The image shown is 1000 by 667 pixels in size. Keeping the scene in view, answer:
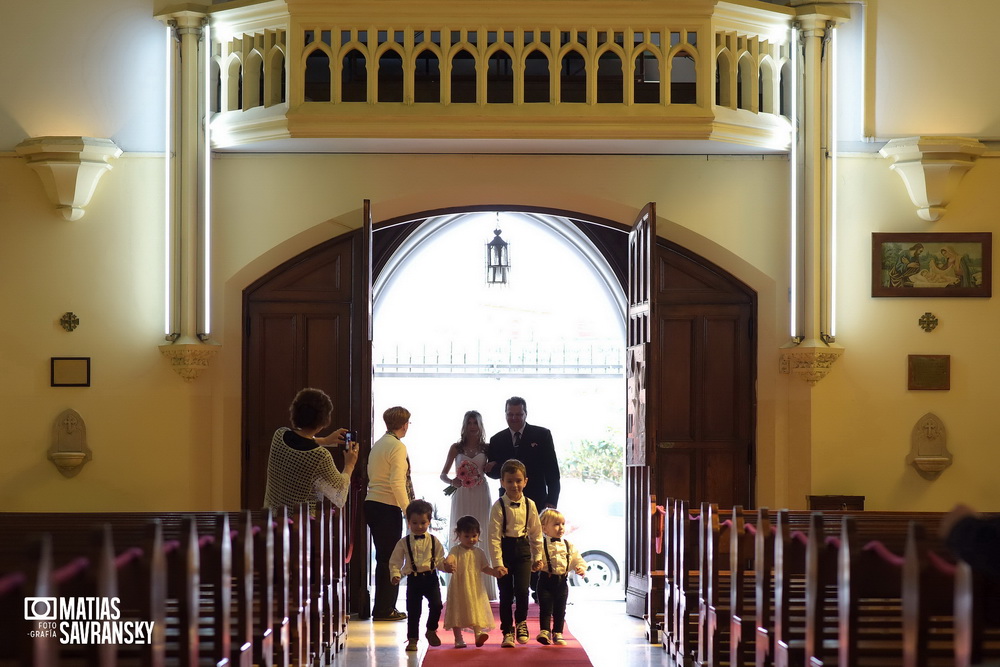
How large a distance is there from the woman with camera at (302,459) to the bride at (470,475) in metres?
2.17

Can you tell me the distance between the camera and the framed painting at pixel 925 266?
29.7 feet

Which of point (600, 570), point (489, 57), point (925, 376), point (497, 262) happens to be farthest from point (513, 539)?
point (600, 570)

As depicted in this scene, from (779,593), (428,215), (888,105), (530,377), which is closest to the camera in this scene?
(779,593)

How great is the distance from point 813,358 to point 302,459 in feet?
14.3

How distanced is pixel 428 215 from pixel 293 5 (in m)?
2.15

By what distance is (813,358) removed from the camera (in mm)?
8906

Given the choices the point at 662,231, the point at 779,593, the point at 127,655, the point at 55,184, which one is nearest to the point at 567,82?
the point at 662,231

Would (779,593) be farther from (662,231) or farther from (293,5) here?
(293,5)

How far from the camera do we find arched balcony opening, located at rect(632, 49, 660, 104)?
9242 mm

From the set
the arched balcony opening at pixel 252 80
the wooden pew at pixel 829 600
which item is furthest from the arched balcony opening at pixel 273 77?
the wooden pew at pixel 829 600

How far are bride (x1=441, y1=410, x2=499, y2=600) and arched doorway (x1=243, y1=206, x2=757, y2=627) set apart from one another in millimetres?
Result: 1132

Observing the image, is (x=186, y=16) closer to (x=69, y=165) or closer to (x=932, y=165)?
(x=69, y=165)

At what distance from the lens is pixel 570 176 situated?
A: 364 inches

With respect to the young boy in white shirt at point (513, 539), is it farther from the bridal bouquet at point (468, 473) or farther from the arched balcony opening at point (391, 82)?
the arched balcony opening at point (391, 82)
